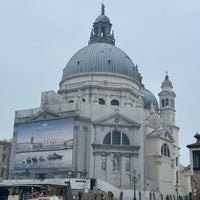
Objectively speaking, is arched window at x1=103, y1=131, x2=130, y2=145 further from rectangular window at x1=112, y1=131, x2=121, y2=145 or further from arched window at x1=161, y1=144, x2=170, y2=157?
arched window at x1=161, y1=144, x2=170, y2=157

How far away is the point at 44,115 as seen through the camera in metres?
64.1

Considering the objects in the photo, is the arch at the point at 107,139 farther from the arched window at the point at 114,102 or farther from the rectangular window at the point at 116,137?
the arched window at the point at 114,102

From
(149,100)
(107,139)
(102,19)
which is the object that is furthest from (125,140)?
(149,100)

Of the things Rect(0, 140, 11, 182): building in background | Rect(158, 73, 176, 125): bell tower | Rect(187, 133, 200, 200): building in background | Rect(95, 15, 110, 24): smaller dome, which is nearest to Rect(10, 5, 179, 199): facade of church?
Rect(0, 140, 11, 182): building in background

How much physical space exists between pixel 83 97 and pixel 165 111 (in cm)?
3078

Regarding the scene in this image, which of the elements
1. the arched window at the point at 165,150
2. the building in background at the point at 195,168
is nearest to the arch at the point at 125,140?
the arched window at the point at 165,150

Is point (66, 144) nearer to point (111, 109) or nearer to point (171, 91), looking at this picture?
point (111, 109)

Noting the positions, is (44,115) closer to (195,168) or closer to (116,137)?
(116,137)

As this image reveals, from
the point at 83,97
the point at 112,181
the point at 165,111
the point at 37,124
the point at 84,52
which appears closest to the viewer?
the point at 112,181

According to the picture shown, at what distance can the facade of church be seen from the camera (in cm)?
5969

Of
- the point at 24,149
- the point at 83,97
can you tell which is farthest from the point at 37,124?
the point at 83,97

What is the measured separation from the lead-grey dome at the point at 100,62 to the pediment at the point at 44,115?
11555 millimetres

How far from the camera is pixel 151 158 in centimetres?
6519

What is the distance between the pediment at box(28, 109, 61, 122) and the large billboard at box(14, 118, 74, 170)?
0.86 meters
